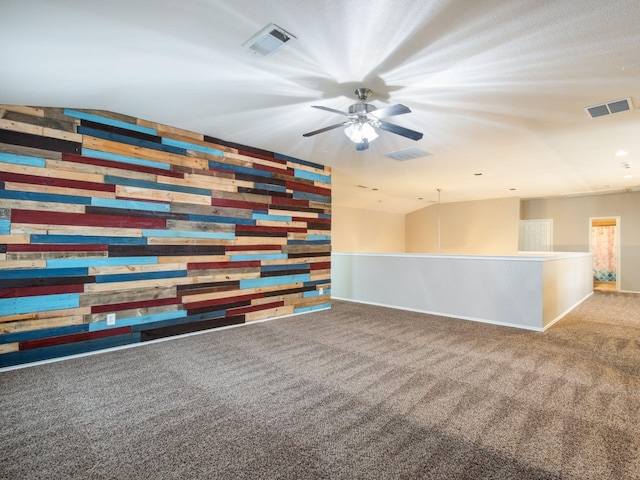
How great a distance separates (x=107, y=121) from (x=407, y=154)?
4.18 metres

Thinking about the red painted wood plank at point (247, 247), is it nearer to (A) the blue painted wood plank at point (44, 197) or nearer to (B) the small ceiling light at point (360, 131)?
(A) the blue painted wood plank at point (44, 197)

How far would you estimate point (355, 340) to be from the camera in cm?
410

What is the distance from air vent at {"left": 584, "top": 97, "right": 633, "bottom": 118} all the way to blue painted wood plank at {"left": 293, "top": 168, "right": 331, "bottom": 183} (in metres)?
3.81

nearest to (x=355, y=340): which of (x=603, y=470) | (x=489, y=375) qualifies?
(x=489, y=375)

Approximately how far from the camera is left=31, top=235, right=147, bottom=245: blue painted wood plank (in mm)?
3314

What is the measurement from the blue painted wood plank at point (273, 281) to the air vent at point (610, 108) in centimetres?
435

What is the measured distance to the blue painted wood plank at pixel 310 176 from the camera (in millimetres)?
5637

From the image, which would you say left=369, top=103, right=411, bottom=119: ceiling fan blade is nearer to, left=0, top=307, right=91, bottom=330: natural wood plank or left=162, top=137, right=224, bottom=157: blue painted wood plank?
left=162, top=137, right=224, bottom=157: blue painted wood plank

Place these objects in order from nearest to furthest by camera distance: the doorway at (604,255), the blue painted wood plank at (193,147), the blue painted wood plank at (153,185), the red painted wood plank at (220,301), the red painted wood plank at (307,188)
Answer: the blue painted wood plank at (153,185) < the blue painted wood plank at (193,147) < the red painted wood plank at (220,301) < the red painted wood plank at (307,188) < the doorway at (604,255)

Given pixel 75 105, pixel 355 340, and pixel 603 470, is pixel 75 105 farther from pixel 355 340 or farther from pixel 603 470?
pixel 603 470

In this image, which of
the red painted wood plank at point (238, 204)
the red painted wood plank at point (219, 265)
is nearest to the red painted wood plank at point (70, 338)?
the red painted wood plank at point (219, 265)

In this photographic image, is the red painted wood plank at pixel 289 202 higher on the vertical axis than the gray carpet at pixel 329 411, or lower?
higher

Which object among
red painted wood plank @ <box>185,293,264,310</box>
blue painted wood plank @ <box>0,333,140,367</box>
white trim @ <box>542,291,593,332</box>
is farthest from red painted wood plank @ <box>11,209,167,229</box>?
white trim @ <box>542,291,593,332</box>

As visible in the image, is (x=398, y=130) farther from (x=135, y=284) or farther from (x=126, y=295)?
(x=126, y=295)
